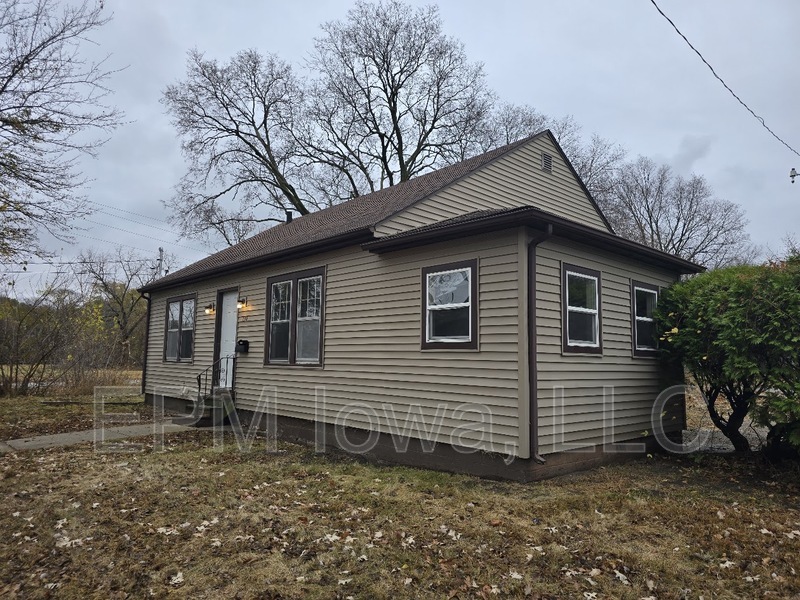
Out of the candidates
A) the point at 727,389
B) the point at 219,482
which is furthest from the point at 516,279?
the point at 219,482

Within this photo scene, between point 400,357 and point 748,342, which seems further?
point 400,357

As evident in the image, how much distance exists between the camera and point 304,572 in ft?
12.8

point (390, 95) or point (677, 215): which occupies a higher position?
point (390, 95)

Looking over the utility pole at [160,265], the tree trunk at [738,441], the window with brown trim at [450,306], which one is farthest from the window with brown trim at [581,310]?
the utility pole at [160,265]

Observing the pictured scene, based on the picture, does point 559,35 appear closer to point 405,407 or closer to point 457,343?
point 457,343

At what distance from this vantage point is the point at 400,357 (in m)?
7.56

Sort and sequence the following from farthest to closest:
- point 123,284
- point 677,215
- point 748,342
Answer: point 123,284, point 677,215, point 748,342

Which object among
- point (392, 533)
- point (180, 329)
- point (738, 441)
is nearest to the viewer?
point (392, 533)

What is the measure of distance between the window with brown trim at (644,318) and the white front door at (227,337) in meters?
7.92

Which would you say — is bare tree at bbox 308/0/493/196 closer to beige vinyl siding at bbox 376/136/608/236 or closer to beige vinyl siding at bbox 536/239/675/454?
beige vinyl siding at bbox 376/136/608/236

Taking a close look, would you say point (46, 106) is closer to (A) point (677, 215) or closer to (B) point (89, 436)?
(B) point (89, 436)

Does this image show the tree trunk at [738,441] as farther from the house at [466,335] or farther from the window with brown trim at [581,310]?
the window with brown trim at [581,310]

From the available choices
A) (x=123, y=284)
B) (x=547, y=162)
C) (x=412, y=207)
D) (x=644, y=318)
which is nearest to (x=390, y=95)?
(x=547, y=162)

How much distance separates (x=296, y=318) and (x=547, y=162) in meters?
6.53
